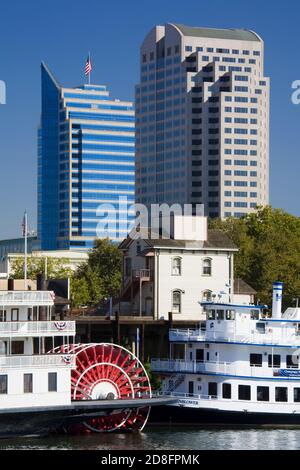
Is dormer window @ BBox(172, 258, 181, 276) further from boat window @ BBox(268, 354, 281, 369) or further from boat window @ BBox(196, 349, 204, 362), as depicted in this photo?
boat window @ BBox(268, 354, 281, 369)

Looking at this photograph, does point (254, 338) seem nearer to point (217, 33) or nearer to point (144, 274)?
point (144, 274)

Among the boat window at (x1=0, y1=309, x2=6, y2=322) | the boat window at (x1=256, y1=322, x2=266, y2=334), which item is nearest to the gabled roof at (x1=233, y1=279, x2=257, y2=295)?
the boat window at (x1=256, y1=322, x2=266, y2=334)

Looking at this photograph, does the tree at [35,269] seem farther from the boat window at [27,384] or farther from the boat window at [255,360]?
the boat window at [27,384]

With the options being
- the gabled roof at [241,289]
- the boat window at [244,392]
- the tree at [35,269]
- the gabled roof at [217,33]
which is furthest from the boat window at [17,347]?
the gabled roof at [217,33]

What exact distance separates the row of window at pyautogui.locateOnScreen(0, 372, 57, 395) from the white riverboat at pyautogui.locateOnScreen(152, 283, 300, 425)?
21.6 feet

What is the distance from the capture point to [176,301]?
70.4 meters

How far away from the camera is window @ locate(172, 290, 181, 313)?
2768 inches

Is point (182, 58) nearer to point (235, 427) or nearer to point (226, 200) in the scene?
point (226, 200)

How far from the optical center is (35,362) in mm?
49250

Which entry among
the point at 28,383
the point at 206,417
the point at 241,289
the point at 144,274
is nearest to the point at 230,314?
the point at 206,417

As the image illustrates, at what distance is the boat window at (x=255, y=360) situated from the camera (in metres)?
55.4

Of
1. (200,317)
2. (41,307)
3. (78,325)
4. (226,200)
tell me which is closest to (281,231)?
(200,317)

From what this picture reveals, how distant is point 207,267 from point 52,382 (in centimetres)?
2350

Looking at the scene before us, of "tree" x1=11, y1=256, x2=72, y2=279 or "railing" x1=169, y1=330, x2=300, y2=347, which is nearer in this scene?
"railing" x1=169, y1=330, x2=300, y2=347
